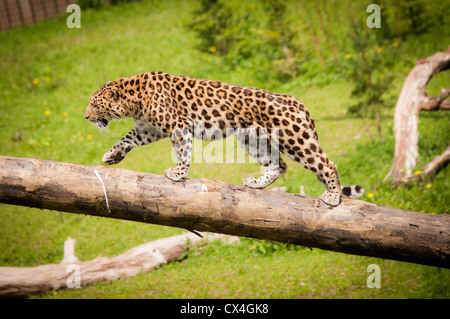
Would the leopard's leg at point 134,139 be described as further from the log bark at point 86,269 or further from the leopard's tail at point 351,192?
the log bark at point 86,269

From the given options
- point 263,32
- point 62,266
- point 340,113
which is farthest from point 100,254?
point 263,32

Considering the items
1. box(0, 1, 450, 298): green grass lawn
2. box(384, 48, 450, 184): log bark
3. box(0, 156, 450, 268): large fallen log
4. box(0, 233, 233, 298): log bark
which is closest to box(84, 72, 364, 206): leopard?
box(0, 156, 450, 268): large fallen log

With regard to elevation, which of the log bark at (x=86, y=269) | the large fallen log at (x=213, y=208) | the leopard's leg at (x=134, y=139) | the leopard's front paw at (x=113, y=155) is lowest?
the log bark at (x=86, y=269)

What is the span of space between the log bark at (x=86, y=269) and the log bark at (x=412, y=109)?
3.25 m

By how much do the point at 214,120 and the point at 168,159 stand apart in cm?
434

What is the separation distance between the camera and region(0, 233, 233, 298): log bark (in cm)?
679

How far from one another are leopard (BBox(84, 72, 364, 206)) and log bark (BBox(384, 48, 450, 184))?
2.84 m

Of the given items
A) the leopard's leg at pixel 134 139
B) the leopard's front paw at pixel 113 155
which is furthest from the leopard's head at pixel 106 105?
the leopard's front paw at pixel 113 155

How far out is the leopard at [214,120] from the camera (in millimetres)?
4711

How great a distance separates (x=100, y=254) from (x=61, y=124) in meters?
4.42

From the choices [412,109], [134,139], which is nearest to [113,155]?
[134,139]

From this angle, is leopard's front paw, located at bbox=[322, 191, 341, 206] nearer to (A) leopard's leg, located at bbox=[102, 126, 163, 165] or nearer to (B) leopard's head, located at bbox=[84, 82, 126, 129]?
(A) leopard's leg, located at bbox=[102, 126, 163, 165]

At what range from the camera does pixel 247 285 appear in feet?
21.4

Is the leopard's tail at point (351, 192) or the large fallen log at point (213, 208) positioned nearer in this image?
the large fallen log at point (213, 208)
